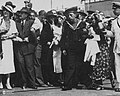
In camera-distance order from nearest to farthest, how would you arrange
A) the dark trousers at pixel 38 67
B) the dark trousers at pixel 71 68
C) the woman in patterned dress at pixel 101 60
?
the woman in patterned dress at pixel 101 60
the dark trousers at pixel 71 68
the dark trousers at pixel 38 67

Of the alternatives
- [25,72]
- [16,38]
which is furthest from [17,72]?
[16,38]

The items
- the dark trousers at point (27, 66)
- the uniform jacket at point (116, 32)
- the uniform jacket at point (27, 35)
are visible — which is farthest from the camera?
the dark trousers at point (27, 66)

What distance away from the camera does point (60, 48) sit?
8.62 metres

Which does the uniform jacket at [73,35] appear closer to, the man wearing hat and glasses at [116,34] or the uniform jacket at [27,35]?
the man wearing hat and glasses at [116,34]

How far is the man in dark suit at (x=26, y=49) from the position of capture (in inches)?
325

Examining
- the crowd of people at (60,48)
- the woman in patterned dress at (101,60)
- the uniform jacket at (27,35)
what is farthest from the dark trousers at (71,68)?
the uniform jacket at (27,35)

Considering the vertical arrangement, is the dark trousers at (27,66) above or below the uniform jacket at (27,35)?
below

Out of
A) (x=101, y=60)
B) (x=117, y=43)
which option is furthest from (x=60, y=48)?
(x=117, y=43)

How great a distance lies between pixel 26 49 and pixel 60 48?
92 centimetres

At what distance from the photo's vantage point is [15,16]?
8727 mm

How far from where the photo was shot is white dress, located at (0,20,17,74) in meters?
8.09

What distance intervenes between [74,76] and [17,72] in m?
1.64

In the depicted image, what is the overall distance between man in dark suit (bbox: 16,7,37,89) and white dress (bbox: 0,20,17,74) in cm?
24

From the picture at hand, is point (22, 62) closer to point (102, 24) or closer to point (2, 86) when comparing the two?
point (2, 86)
